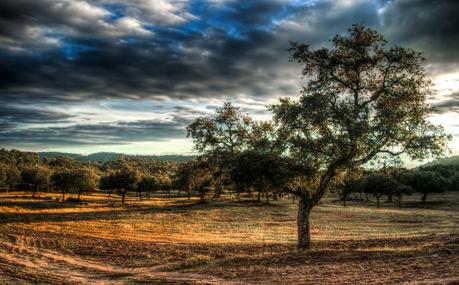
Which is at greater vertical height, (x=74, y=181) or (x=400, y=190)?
(x=74, y=181)

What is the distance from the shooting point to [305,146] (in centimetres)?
2356

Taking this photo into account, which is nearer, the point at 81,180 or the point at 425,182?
the point at 425,182

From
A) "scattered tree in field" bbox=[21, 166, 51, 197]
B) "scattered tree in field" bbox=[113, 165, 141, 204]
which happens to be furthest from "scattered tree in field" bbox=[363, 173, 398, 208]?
"scattered tree in field" bbox=[21, 166, 51, 197]

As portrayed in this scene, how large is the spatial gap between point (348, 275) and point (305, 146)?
27.8 feet

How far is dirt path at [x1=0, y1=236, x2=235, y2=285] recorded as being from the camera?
747 inches

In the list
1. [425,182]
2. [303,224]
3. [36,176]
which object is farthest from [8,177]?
[425,182]

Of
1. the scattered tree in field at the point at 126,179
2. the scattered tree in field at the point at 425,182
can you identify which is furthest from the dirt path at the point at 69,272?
the scattered tree in field at the point at 425,182

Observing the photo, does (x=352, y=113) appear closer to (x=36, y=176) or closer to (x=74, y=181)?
(x=74, y=181)

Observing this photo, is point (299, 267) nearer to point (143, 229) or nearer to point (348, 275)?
point (348, 275)

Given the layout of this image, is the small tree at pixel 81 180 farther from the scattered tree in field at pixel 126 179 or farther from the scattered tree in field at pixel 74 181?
the scattered tree in field at pixel 126 179

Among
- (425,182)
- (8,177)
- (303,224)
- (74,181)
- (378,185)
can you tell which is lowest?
(303,224)

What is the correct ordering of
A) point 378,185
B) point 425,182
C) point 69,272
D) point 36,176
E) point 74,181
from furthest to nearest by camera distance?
point 36,176 → point 74,181 → point 425,182 → point 378,185 → point 69,272

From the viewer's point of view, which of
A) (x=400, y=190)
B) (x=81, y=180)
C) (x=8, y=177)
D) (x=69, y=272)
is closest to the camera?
(x=69, y=272)

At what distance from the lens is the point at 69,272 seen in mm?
21750
